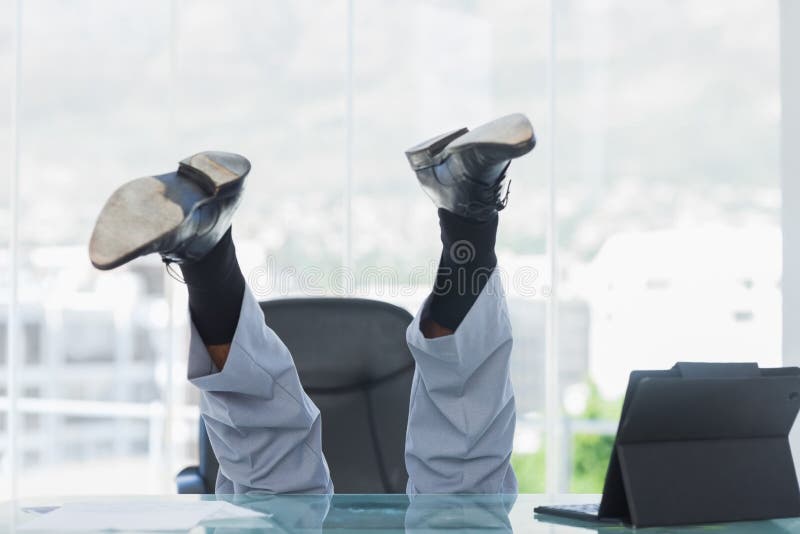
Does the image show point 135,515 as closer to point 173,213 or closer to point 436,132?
point 173,213

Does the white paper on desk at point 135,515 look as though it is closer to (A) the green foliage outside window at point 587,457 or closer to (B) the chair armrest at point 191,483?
(B) the chair armrest at point 191,483

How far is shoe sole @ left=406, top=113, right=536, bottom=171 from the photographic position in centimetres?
115

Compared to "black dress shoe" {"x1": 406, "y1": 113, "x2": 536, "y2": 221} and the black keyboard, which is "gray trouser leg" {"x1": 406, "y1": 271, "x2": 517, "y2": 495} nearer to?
"black dress shoe" {"x1": 406, "y1": 113, "x2": 536, "y2": 221}

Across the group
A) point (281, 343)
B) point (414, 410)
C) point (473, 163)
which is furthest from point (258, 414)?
point (473, 163)

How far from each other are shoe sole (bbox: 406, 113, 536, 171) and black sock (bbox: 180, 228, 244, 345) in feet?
1.06

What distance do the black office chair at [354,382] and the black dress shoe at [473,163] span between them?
46 centimetres

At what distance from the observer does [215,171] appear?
1.24 m

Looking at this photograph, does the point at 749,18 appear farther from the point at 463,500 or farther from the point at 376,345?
the point at 463,500

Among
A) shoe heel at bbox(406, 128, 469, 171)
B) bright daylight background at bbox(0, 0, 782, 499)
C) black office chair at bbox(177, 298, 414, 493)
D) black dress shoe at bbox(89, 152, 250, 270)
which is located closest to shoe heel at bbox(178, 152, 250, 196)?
black dress shoe at bbox(89, 152, 250, 270)

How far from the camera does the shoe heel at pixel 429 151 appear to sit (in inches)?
50.3

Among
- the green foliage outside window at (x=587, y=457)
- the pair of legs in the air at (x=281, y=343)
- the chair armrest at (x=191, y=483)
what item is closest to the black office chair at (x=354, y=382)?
the chair armrest at (x=191, y=483)

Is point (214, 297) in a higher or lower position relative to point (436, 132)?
lower

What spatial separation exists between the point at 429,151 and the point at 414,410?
16.5 inches

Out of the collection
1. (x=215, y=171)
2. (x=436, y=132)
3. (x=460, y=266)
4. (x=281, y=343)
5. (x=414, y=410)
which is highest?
(x=436, y=132)
